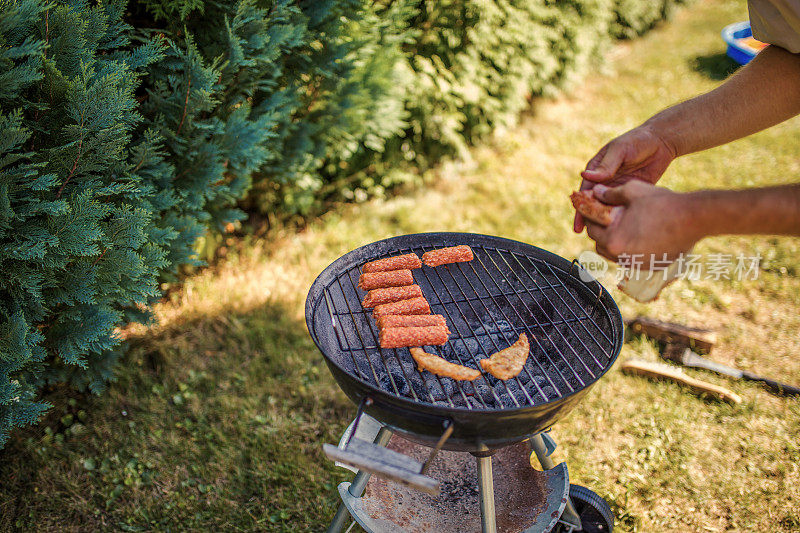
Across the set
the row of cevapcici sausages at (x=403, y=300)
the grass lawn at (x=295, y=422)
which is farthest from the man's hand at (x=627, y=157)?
the grass lawn at (x=295, y=422)

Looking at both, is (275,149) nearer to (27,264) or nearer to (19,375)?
(27,264)

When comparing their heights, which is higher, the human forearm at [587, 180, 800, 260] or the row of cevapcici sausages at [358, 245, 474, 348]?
the human forearm at [587, 180, 800, 260]

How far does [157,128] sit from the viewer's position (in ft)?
9.57

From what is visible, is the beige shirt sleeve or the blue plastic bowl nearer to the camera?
the beige shirt sleeve

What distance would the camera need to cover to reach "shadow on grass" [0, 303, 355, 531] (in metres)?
2.71

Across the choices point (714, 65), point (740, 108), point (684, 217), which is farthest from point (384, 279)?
point (714, 65)

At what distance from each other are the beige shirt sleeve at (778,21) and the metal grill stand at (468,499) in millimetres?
1939

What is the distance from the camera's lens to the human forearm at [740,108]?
225 centimetres

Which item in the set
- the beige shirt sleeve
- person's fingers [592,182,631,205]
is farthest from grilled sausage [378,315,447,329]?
the beige shirt sleeve

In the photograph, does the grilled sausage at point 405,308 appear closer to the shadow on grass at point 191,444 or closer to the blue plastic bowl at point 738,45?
the shadow on grass at point 191,444

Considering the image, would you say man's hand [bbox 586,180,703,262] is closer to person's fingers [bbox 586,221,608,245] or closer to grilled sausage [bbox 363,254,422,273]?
person's fingers [bbox 586,221,608,245]

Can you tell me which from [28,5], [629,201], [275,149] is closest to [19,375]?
[28,5]

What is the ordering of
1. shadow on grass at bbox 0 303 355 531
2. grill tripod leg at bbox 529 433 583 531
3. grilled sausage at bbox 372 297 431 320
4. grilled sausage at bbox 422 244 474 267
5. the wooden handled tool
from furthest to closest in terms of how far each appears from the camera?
the wooden handled tool → shadow on grass at bbox 0 303 355 531 → grilled sausage at bbox 422 244 474 267 → grill tripod leg at bbox 529 433 583 531 → grilled sausage at bbox 372 297 431 320

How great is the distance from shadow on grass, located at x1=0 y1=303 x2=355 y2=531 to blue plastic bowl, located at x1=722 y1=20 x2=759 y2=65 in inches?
251
